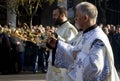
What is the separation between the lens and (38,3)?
862 inches

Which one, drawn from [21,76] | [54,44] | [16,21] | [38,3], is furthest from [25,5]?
[54,44]

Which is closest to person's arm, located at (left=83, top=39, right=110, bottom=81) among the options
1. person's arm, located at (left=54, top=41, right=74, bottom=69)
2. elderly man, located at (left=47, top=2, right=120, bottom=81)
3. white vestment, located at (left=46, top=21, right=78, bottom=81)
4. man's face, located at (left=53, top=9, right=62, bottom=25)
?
elderly man, located at (left=47, top=2, right=120, bottom=81)

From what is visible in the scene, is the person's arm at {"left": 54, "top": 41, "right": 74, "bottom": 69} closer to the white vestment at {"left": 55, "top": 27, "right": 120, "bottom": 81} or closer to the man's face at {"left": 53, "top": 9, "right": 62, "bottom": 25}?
the white vestment at {"left": 55, "top": 27, "right": 120, "bottom": 81}

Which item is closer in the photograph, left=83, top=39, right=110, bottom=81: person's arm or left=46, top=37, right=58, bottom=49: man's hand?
left=83, top=39, right=110, bottom=81: person's arm

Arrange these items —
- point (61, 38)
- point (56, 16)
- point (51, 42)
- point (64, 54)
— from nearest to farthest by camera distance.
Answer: point (51, 42) → point (64, 54) → point (56, 16) → point (61, 38)

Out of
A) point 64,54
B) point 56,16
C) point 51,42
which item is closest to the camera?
point 51,42

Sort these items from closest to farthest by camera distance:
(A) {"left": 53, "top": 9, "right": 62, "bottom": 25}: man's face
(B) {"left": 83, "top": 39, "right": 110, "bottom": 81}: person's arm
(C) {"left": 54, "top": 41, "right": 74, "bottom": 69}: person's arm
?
(B) {"left": 83, "top": 39, "right": 110, "bottom": 81}: person's arm
(C) {"left": 54, "top": 41, "right": 74, "bottom": 69}: person's arm
(A) {"left": 53, "top": 9, "right": 62, "bottom": 25}: man's face

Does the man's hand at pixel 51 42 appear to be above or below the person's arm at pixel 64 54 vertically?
above

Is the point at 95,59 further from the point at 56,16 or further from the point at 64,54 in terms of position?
the point at 56,16

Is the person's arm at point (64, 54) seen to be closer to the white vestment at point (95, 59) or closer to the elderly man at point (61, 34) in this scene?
the white vestment at point (95, 59)

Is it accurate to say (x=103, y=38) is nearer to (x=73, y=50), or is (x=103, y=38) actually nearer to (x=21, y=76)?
(x=73, y=50)

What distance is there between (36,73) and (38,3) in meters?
6.09

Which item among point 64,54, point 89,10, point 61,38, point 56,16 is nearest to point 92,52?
point 89,10

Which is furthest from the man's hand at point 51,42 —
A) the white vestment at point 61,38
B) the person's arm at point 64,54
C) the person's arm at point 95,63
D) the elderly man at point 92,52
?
the white vestment at point 61,38
